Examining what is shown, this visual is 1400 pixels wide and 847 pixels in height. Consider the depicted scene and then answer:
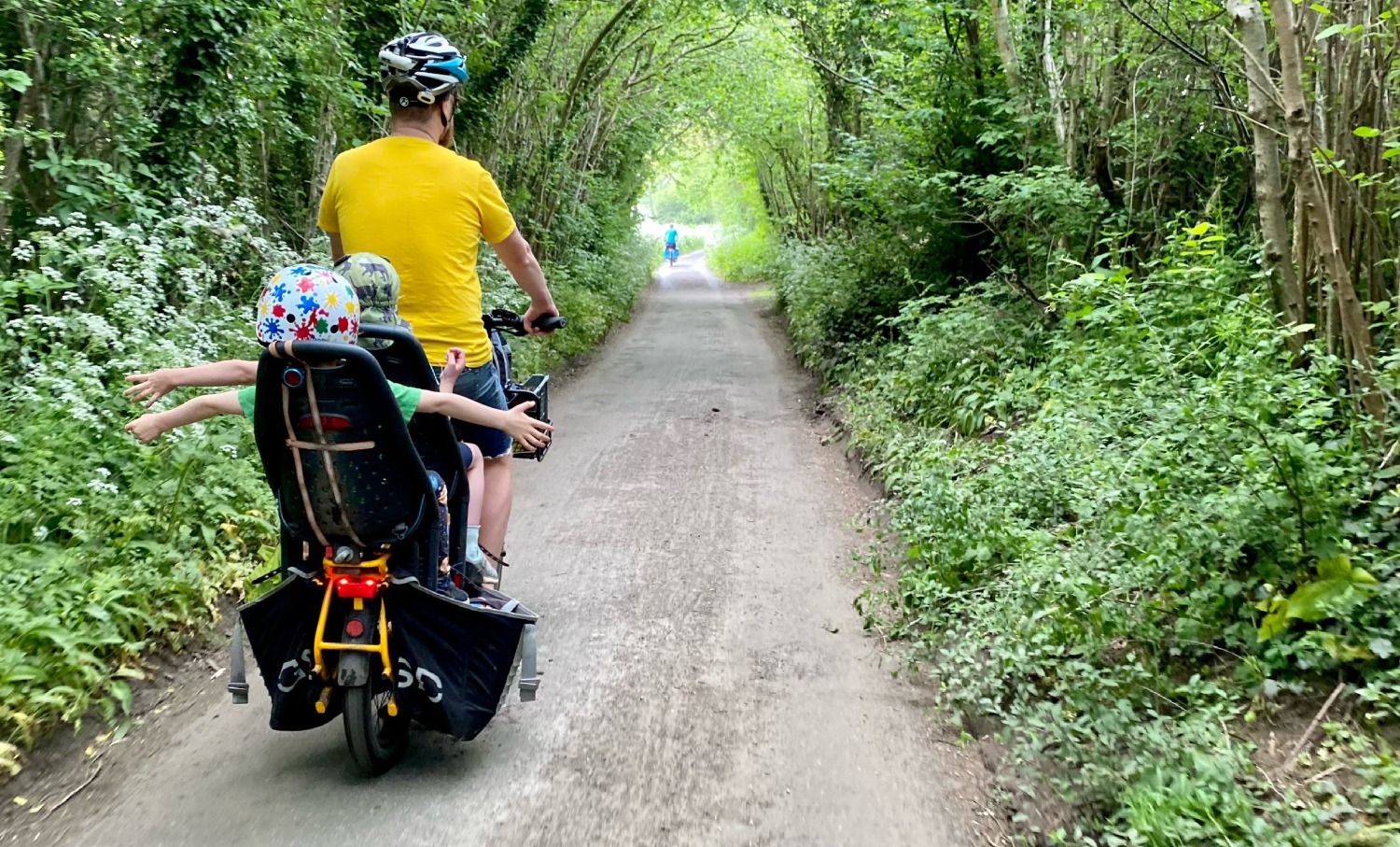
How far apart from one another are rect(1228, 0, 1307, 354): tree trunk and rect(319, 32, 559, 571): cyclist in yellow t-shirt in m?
3.41

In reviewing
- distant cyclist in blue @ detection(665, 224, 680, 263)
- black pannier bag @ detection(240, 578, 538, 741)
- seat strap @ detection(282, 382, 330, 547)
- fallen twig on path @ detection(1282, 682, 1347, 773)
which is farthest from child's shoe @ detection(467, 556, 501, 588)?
distant cyclist in blue @ detection(665, 224, 680, 263)

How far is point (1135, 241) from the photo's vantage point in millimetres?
8078

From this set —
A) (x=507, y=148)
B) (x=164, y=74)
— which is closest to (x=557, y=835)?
(x=164, y=74)

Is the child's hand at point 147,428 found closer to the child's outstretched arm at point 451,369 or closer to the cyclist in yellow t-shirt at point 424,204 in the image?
the child's outstretched arm at point 451,369

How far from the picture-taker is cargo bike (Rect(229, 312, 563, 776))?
112 inches

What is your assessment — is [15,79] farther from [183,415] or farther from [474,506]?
[474,506]

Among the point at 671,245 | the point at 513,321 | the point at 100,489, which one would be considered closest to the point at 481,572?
the point at 513,321

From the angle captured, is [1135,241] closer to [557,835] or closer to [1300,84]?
[1300,84]

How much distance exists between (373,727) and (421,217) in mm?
1744

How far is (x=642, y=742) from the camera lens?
11.8 ft

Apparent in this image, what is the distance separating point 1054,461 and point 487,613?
10.7ft

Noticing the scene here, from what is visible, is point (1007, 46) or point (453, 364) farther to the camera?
point (1007, 46)

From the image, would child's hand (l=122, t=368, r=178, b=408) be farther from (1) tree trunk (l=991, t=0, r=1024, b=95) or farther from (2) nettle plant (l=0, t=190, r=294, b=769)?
(1) tree trunk (l=991, t=0, r=1024, b=95)

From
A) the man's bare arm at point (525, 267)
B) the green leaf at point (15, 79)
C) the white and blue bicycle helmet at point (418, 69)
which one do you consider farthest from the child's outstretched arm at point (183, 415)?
the green leaf at point (15, 79)
